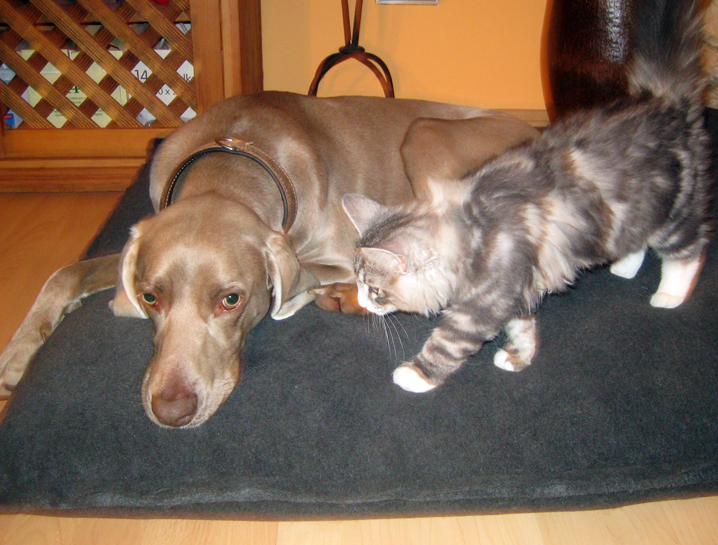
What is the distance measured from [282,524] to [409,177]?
1.63 meters

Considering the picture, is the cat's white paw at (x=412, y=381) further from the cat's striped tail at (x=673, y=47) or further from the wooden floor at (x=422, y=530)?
Answer: the cat's striped tail at (x=673, y=47)

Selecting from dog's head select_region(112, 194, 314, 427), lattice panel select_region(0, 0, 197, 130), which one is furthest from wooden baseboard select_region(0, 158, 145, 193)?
dog's head select_region(112, 194, 314, 427)

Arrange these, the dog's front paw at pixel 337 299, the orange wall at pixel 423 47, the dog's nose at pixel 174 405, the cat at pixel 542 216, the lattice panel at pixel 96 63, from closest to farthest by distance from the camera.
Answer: the dog's nose at pixel 174 405, the cat at pixel 542 216, the dog's front paw at pixel 337 299, the lattice panel at pixel 96 63, the orange wall at pixel 423 47

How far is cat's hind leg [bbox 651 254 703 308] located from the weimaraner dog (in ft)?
3.05

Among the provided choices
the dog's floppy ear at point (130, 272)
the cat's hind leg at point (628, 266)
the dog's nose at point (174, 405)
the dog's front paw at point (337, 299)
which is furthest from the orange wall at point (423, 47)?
the dog's nose at point (174, 405)

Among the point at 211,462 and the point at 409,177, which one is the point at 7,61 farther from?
the point at 211,462

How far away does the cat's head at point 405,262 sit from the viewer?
182 cm

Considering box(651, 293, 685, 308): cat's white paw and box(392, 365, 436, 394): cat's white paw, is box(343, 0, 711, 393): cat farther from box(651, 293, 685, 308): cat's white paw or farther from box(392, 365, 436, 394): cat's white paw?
box(651, 293, 685, 308): cat's white paw

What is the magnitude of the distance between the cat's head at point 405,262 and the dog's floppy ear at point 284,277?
232 millimetres

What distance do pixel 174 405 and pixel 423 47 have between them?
3.59 metres

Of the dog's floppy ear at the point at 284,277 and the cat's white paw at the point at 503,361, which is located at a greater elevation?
the dog's floppy ear at the point at 284,277

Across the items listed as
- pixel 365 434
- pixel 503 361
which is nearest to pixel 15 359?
pixel 365 434

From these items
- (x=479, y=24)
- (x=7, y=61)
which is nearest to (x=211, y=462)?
(x=7, y=61)

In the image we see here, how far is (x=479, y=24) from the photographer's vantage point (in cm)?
441
